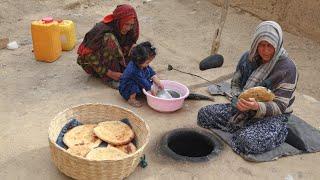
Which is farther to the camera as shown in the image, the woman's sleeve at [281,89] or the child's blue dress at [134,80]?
the child's blue dress at [134,80]

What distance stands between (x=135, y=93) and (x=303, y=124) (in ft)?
5.14

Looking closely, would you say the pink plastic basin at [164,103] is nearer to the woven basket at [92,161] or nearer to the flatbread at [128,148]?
the woven basket at [92,161]

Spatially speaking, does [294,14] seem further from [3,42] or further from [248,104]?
[3,42]

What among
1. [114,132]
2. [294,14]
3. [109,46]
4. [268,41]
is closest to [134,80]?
[109,46]

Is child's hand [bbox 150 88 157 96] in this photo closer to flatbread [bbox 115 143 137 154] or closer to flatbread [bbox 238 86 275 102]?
flatbread [bbox 115 143 137 154]

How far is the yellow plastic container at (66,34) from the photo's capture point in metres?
5.05

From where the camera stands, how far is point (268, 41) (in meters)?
3.16

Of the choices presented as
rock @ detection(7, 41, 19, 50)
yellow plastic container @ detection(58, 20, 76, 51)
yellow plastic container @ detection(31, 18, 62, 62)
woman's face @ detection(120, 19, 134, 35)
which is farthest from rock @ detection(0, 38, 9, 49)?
woman's face @ detection(120, 19, 134, 35)

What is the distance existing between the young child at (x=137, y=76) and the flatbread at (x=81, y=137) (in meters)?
0.73

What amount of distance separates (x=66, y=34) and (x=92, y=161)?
8.94 feet

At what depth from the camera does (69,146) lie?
309cm

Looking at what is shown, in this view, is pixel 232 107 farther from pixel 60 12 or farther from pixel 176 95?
pixel 60 12

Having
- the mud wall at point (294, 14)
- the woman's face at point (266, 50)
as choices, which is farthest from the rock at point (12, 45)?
the mud wall at point (294, 14)

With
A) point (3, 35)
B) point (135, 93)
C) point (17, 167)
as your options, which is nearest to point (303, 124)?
point (135, 93)
